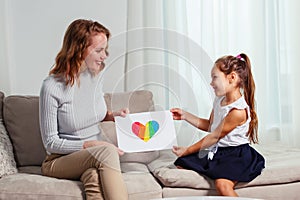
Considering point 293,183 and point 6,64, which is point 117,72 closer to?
point 293,183

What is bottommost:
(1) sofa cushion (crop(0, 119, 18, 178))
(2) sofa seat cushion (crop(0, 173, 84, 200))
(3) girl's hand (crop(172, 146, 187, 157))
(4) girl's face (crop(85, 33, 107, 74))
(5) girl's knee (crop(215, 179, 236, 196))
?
(5) girl's knee (crop(215, 179, 236, 196))

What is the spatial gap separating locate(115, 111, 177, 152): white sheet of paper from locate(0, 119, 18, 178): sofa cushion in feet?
2.90

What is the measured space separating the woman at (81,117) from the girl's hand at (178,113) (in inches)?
6.8

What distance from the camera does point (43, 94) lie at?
7.22 ft

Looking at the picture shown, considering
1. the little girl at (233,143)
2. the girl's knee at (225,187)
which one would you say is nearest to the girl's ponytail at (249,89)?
the little girl at (233,143)

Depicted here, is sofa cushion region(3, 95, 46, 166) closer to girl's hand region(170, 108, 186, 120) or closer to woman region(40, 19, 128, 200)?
woman region(40, 19, 128, 200)

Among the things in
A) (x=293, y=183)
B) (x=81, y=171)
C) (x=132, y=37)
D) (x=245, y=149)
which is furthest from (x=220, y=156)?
(x=132, y=37)

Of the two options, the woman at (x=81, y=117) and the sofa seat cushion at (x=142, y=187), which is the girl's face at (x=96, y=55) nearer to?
the woman at (x=81, y=117)

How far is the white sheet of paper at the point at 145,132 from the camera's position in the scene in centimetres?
159

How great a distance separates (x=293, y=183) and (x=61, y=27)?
162 cm

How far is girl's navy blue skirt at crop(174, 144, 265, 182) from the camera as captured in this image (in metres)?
2.21

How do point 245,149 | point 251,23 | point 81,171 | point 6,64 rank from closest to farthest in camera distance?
point 81,171 < point 245,149 < point 6,64 < point 251,23

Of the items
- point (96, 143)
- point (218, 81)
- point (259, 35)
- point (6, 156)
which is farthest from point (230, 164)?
point (259, 35)

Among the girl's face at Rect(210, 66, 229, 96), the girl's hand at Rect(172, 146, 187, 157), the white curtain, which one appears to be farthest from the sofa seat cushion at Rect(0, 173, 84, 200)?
the white curtain
